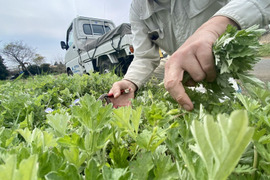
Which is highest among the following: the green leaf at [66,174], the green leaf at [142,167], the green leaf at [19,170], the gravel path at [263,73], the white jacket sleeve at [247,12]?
the white jacket sleeve at [247,12]

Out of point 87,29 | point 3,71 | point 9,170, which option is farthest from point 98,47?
point 3,71

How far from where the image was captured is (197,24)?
2186 millimetres

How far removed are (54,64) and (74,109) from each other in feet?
106

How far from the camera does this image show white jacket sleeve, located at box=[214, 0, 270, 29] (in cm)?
90

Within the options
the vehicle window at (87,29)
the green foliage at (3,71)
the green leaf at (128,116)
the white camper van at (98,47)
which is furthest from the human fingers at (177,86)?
the green foliage at (3,71)

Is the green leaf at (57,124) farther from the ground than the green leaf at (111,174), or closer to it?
closer to it

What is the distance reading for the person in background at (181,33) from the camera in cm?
71

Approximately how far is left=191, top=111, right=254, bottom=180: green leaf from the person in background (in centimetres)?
43

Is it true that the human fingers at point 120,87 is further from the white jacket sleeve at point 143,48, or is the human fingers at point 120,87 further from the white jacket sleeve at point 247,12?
the white jacket sleeve at point 247,12

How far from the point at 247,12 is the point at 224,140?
1029 mm

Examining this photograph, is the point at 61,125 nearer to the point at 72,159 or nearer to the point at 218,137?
the point at 72,159

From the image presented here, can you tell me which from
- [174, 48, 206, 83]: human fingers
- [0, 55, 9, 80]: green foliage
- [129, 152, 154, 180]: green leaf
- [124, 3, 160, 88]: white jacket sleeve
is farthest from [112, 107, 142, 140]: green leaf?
[0, 55, 9, 80]: green foliage

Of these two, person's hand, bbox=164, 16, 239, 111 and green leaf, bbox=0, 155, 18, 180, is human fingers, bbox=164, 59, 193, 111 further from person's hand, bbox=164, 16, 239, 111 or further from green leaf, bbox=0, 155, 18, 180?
green leaf, bbox=0, 155, 18, 180

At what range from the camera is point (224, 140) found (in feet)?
0.58
